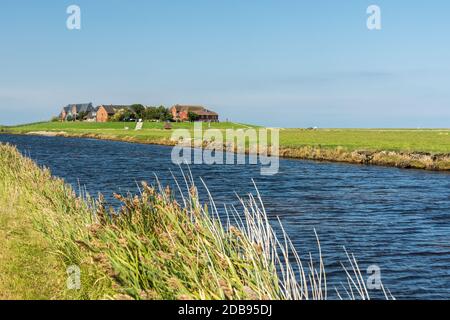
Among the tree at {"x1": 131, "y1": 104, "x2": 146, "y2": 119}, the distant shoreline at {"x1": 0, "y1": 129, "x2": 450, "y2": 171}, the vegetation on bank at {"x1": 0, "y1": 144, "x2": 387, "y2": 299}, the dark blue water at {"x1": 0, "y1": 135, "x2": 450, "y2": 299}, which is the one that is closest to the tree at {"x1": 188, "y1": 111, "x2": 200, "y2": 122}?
the tree at {"x1": 131, "y1": 104, "x2": 146, "y2": 119}

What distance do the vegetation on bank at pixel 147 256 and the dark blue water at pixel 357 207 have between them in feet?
9.89

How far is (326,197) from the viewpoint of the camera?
28.8m

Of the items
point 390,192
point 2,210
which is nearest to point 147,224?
point 2,210

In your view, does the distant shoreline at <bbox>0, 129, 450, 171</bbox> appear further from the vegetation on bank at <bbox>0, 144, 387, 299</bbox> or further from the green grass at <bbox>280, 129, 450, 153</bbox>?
the vegetation on bank at <bbox>0, 144, 387, 299</bbox>

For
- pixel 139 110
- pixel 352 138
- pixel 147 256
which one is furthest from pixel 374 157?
pixel 139 110

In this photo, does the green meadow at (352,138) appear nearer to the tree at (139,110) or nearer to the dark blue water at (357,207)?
the dark blue water at (357,207)

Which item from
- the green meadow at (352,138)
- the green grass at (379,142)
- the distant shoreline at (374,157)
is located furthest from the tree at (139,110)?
the distant shoreline at (374,157)

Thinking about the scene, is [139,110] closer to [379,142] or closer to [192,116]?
[192,116]

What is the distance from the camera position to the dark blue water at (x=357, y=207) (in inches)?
595

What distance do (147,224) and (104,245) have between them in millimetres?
2015

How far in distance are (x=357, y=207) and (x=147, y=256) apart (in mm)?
17759

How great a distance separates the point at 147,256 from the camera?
9125 mm
